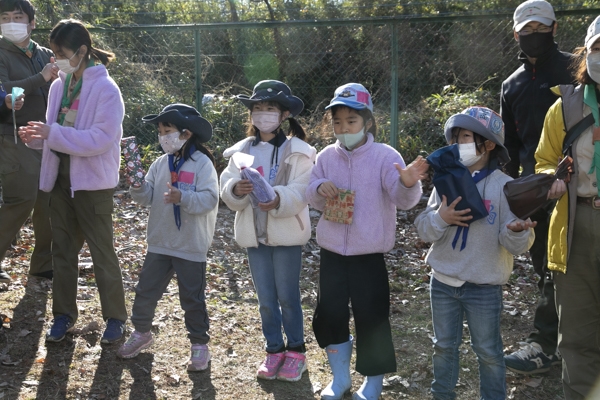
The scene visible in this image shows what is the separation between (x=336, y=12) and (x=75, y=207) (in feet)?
35.0

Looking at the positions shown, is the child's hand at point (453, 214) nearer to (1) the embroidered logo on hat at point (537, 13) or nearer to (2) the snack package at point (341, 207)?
(2) the snack package at point (341, 207)

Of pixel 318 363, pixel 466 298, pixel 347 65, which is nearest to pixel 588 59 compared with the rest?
pixel 466 298

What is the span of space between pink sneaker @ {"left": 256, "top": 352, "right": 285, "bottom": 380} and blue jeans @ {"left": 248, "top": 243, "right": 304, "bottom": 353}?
43 millimetres

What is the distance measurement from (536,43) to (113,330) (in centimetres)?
371

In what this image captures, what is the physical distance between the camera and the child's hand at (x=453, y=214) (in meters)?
3.64

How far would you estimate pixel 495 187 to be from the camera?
12.4 ft

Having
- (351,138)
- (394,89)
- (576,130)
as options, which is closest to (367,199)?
(351,138)

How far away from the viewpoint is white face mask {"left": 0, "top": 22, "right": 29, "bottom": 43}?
5.44m

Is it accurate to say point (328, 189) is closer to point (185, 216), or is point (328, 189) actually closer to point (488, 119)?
point (488, 119)

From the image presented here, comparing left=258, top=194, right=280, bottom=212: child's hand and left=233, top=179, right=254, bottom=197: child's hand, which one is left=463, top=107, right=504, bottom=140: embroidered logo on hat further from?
left=233, top=179, right=254, bottom=197: child's hand

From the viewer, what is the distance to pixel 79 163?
4.71 m

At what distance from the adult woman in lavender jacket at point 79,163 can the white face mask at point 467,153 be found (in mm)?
2398

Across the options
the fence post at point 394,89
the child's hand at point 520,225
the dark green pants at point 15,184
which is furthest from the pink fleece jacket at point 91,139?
the fence post at point 394,89

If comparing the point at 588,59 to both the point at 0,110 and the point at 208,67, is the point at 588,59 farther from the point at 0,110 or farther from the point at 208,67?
the point at 208,67
